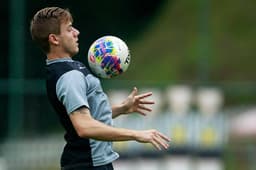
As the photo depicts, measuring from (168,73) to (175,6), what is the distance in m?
1.27

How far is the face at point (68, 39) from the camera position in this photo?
6.34 m

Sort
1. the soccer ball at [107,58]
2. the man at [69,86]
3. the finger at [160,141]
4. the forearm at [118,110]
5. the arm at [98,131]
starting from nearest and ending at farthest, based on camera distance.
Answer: the finger at [160,141], the arm at [98,131], the man at [69,86], the soccer ball at [107,58], the forearm at [118,110]

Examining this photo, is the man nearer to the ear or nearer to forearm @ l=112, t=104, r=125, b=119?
the ear

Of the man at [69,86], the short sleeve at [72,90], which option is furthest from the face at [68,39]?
the short sleeve at [72,90]

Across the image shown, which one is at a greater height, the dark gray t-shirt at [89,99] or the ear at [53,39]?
the ear at [53,39]

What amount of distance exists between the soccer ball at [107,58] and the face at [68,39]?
336 mm

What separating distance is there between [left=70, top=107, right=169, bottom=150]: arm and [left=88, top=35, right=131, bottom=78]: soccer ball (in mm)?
692

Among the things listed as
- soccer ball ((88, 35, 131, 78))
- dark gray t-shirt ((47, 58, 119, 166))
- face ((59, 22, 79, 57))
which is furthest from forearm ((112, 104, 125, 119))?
face ((59, 22, 79, 57))

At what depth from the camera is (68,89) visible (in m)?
6.09

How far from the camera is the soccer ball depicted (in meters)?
6.69

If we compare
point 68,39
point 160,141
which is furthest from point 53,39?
point 160,141

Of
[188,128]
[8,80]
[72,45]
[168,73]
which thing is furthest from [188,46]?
[72,45]

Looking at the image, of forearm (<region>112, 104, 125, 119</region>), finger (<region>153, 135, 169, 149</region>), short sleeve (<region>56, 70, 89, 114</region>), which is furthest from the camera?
forearm (<region>112, 104, 125, 119</region>)

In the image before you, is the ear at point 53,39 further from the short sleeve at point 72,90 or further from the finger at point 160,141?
the finger at point 160,141
